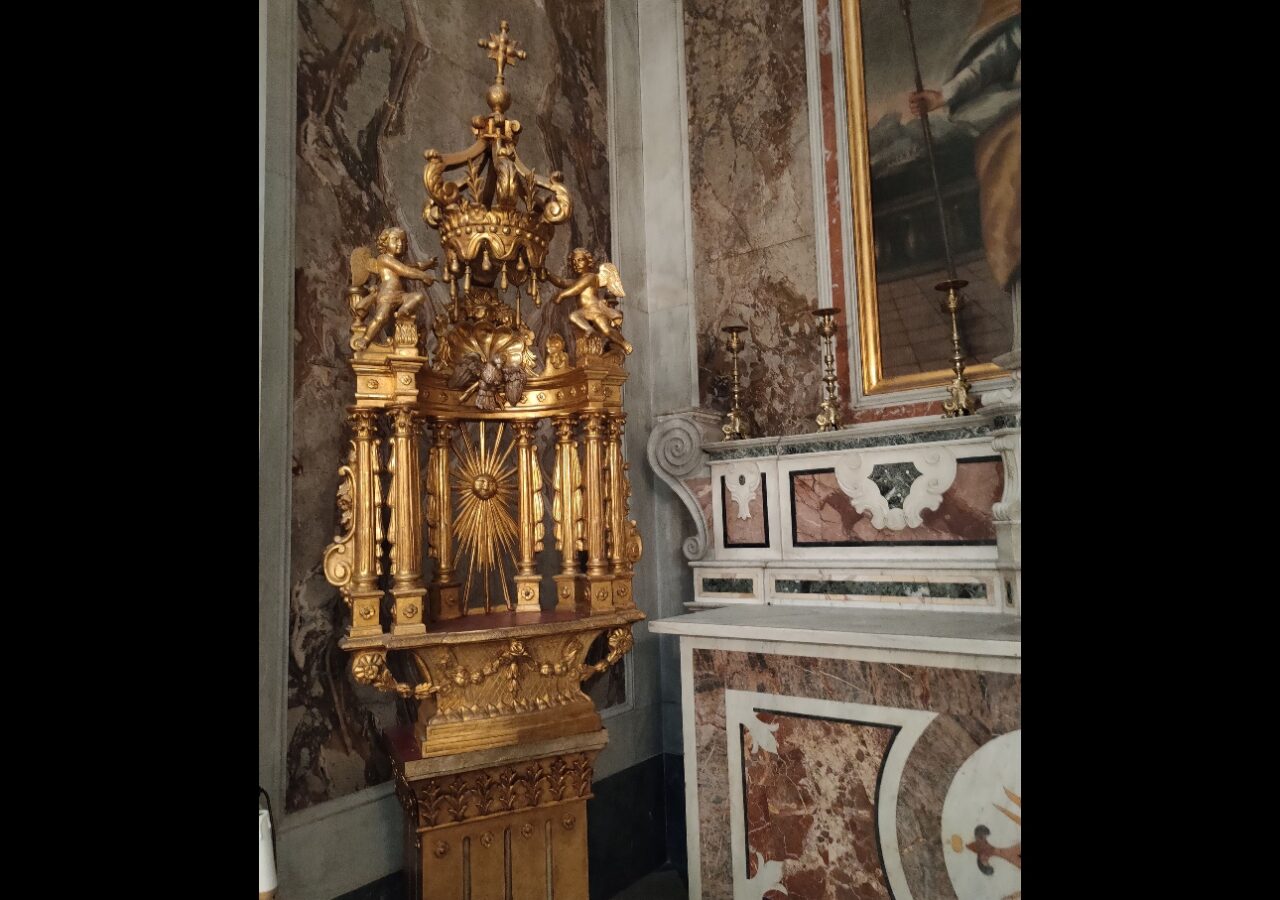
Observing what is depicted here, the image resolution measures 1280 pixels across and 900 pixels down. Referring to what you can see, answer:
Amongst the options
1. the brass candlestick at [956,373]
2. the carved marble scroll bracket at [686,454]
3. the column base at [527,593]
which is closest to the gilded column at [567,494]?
the column base at [527,593]

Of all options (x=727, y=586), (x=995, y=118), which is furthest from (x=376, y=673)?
(x=995, y=118)

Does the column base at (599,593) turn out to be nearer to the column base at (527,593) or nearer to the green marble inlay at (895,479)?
the column base at (527,593)

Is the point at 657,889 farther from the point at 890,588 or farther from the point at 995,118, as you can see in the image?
the point at 995,118

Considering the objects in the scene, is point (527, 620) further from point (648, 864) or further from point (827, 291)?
point (827, 291)

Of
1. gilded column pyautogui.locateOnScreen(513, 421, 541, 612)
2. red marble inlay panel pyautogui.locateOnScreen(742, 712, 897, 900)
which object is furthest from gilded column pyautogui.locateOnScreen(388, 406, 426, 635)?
red marble inlay panel pyautogui.locateOnScreen(742, 712, 897, 900)

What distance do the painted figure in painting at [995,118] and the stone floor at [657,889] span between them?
124 inches

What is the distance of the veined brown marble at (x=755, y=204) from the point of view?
14.2 ft

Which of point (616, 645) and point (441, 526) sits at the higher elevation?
point (441, 526)

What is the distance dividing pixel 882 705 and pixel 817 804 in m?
0.45

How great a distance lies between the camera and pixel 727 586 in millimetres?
4074

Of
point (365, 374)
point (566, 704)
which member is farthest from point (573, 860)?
point (365, 374)
